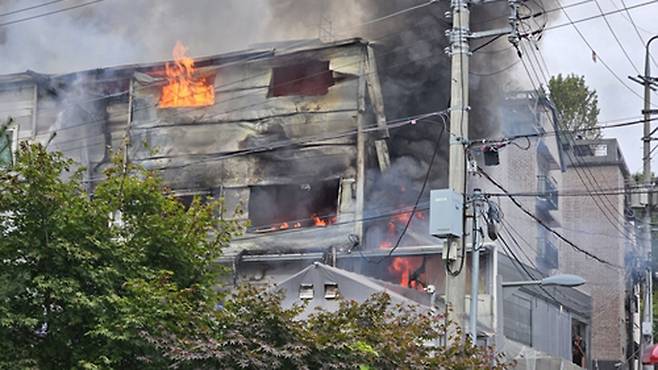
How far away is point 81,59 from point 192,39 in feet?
11.0

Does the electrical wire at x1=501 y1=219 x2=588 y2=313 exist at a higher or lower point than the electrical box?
lower

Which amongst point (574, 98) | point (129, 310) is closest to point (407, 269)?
point (129, 310)

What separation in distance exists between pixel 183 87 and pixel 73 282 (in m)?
18.4

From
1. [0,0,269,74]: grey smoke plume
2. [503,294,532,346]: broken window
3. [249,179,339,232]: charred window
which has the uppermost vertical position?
[0,0,269,74]: grey smoke plume

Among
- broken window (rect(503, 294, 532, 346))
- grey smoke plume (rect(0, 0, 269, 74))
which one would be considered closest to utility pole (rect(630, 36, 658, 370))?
broken window (rect(503, 294, 532, 346))

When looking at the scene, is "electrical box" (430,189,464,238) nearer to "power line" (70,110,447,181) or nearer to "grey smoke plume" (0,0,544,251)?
"power line" (70,110,447,181)

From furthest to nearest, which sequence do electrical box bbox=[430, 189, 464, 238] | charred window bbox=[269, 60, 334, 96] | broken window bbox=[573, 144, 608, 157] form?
broken window bbox=[573, 144, 608, 157]
charred window bbox=[269, 60, 334, 96]
electrical box bbox=[430, 189, 464, 238]

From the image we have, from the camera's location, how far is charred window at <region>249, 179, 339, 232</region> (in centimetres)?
2594

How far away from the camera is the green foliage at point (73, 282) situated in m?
9.65

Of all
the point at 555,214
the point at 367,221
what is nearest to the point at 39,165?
the point at 367,221

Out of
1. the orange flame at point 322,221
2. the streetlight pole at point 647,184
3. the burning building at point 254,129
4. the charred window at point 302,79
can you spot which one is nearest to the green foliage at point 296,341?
the burning building at point 254,129

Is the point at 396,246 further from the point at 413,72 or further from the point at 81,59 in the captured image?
the point at 81,59

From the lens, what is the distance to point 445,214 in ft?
47.4

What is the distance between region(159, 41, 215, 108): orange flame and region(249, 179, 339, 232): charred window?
3204 millimetres
